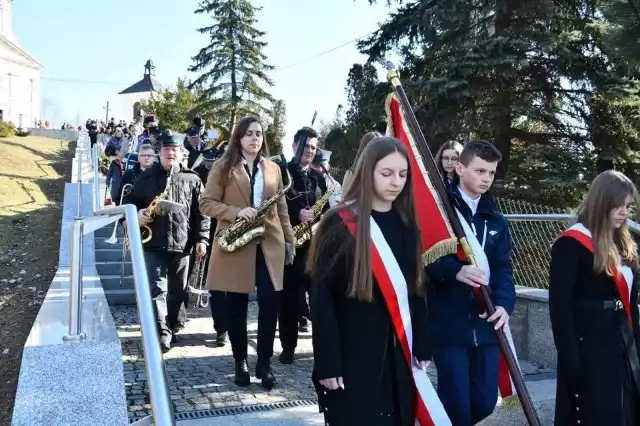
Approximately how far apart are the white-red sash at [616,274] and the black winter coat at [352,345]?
1150 mm

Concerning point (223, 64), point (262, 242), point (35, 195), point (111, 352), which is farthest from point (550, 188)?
point (223, 64)

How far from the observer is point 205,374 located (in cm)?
491

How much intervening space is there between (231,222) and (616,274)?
276 centimetres

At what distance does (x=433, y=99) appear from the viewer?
40.3 ft

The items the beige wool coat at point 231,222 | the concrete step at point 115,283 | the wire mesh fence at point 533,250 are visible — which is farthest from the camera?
the concrete step at point 115,283

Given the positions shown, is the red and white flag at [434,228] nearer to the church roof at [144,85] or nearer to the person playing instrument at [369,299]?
the person playing instrument at [369,299]

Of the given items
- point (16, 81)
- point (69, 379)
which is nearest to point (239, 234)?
point (69, 379)

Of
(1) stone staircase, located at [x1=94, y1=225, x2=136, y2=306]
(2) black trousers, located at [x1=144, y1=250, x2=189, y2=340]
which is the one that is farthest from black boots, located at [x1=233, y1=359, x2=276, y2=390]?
(1) stone staircase, located at [x1=94, y1=225, x2=136, y2=306]

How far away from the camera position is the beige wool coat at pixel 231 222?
470cm

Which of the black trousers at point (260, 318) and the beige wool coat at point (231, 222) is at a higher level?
the beige wool coat at point (231, 222)

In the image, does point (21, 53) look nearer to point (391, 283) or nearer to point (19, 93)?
point (19, 93)

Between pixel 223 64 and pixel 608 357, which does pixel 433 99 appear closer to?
pixel 608 357

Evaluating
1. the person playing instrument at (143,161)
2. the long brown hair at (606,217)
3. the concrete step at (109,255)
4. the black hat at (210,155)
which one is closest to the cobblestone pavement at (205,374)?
the person playing instrument at (143,161)

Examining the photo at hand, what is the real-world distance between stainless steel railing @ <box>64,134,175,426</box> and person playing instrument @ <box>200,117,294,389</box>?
1.09m
